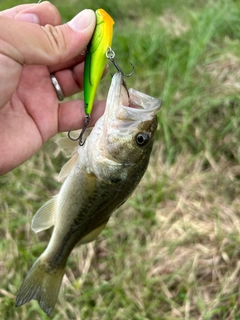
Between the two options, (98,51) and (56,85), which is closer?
(98,51)

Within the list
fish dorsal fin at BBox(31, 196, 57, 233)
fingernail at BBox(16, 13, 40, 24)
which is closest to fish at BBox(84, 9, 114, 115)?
fingernail at BBox(16, 13, 40, 24)

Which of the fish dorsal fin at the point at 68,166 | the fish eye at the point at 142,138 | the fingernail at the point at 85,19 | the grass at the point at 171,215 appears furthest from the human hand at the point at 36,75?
the grass at the point at 171,215

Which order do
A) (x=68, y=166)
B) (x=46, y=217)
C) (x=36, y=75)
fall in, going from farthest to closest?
(x=36, y=75) → (x=46, y=217) → (x=68, y=166)

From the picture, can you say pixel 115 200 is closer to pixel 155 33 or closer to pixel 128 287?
pixel 128 287

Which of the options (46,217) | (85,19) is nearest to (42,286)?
(46,217)

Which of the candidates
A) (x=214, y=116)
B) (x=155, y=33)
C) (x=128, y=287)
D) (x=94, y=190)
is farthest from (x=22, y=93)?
(x=155, y=33)

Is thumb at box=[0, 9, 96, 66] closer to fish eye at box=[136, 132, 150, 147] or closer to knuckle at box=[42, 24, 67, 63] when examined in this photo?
knuckle at box=[42, 24, 67, 63]

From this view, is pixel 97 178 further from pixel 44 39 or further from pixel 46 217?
pixel 44 39
